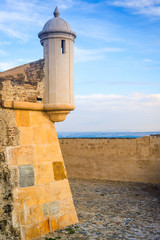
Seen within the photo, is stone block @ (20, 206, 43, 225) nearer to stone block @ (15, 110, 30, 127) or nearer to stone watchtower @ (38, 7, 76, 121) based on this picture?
stone block @ (15, 110, 30, 127)

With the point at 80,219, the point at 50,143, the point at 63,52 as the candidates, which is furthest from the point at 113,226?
the point at 63,52

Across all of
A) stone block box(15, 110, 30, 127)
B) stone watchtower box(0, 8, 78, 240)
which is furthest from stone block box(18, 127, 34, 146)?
stone block box(15, 110, 30, 127)

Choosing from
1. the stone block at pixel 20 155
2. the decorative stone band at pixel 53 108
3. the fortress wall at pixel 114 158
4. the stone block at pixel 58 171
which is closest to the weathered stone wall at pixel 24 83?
the decorative stone band at pixel 53 108

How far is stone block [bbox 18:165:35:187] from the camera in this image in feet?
26.9

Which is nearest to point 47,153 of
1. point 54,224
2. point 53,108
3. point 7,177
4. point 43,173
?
point 43,173

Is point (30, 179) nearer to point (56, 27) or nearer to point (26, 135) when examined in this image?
point (26, 135)

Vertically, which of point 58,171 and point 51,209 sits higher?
point 58,171

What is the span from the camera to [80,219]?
9891mm

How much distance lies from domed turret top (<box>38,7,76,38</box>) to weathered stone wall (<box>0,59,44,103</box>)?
966mm

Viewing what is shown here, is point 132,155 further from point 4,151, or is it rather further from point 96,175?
point 4,151

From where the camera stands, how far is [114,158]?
1759 centimetres

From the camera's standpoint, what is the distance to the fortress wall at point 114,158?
54.0 feet

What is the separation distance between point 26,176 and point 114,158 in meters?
10.0

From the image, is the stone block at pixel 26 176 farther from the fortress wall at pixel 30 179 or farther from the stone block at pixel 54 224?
the stone block at pixel 54 224
